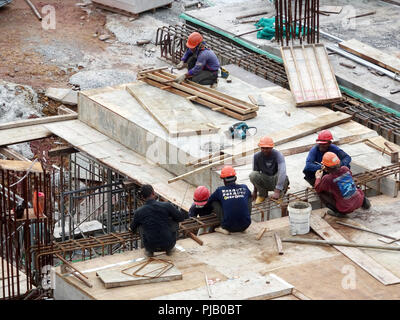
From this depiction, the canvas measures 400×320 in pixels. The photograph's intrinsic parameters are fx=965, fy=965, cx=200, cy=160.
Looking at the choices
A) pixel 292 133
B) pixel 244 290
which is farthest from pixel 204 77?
pixel 244 290

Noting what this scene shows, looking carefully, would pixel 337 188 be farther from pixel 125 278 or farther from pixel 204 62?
pixel 204 62

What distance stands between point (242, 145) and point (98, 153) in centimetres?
310

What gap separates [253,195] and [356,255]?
2.83 m

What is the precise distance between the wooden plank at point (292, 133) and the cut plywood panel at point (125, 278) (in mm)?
4332

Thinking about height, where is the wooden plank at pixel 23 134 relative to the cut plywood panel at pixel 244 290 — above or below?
below

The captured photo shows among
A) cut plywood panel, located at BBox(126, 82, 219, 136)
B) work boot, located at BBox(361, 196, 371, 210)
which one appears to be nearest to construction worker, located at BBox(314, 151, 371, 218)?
work boot, located at BBox(361, 196, 371, 210)

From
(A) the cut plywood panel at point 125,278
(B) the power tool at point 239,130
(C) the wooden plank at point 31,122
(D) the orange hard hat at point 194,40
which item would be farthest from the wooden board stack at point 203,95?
(A) the cut plywood panel at point 125,278

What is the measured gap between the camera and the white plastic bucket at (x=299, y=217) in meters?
14.9

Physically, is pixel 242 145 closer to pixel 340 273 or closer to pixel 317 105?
pixel 317 105

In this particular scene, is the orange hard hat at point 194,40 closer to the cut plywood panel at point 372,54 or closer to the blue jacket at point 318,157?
the cut plywood panel at point 372,54

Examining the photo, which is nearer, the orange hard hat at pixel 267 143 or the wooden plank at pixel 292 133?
the orange hard hat at pixel 267 143

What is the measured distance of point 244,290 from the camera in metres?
13.1
